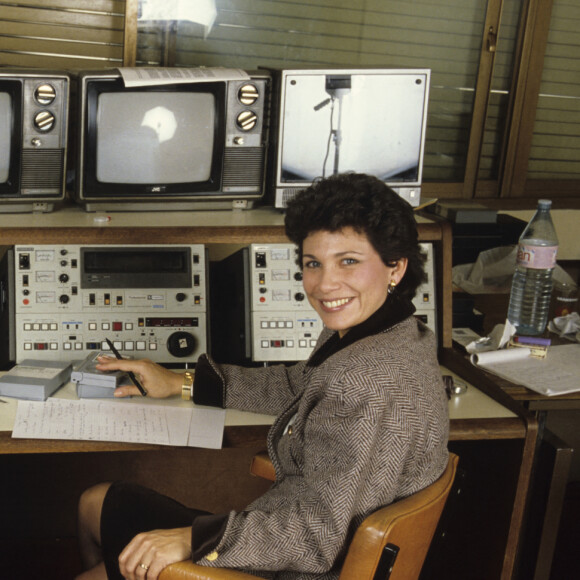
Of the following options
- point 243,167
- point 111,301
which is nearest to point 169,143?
point 243,167

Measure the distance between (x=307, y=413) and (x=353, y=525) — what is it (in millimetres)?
208

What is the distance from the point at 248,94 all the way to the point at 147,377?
784 mm

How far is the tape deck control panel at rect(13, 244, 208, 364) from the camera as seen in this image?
181 centimetres

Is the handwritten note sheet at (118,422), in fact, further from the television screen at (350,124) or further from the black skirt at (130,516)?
the television screen at (350,124)

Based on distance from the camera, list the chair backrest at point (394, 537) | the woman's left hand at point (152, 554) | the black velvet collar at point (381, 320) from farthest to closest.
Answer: the black velvet collar at point (381, 320) → the woman's left hand at point (152, 554) → the chair backrest at point (394, 537)

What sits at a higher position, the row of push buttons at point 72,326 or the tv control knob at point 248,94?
the tv control knob at point 248,94

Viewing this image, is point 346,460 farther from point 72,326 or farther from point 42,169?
point 42,169

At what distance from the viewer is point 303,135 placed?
204cm

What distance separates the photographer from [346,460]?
119cm

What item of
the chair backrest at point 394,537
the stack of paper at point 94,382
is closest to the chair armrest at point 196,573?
the chair backrest at point 394,537

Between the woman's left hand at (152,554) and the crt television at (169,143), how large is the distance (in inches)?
38.4

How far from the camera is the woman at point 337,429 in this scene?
3.95 feet

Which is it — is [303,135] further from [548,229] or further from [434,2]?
[434,2]

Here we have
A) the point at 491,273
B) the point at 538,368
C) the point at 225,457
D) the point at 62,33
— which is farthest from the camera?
the point at 62,33
